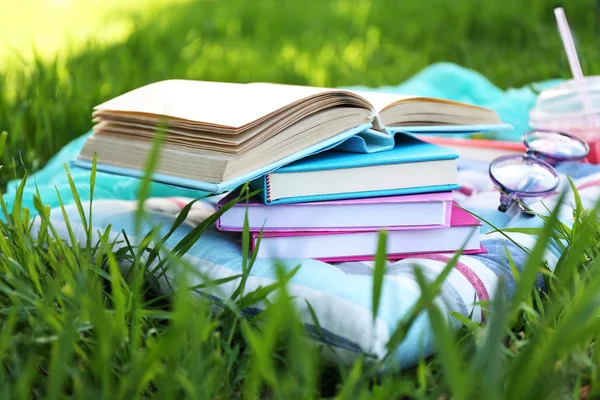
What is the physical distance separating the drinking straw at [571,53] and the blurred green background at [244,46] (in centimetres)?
71

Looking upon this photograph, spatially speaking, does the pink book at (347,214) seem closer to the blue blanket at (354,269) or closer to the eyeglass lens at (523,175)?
the blue blanket at (354,269)

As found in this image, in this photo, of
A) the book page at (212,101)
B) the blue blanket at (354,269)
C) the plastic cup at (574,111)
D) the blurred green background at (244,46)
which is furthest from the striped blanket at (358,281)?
the blurred green background at (244,46)

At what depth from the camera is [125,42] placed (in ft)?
11.2

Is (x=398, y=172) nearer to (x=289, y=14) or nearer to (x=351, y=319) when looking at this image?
(x=351, y=319)

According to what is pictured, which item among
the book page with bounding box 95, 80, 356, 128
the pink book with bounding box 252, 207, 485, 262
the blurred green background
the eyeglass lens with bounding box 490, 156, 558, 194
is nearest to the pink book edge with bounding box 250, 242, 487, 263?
the pink book with bounding box 252, 207, 485, 262

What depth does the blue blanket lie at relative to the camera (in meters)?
1.08

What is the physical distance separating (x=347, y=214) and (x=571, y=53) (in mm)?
869

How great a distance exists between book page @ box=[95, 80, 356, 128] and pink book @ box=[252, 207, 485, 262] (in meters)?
0.21

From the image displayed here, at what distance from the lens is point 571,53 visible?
188 centimetres

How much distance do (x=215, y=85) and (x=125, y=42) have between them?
2048 mm

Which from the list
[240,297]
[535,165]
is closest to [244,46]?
[535,165]

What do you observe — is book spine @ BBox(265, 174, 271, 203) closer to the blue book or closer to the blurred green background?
the blue book

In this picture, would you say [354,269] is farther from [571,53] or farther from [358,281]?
[571,53]

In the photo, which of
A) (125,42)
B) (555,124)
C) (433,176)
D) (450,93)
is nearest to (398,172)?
(433,176)
